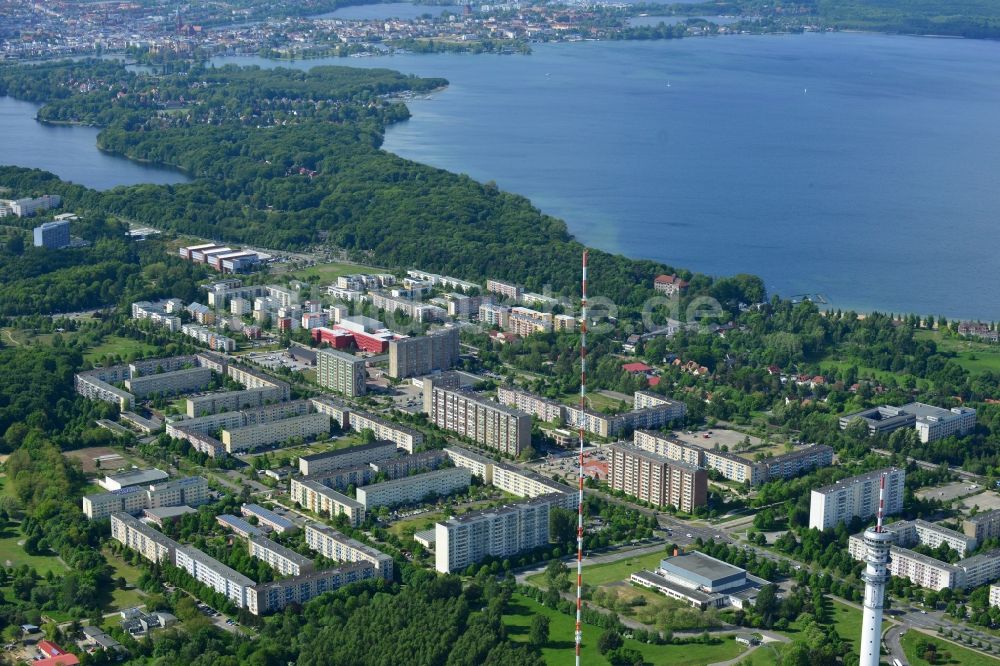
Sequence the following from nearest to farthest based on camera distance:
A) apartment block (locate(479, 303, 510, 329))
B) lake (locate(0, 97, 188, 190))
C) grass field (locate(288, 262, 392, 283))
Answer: apartment block (locate(479, 303, 510, 329))
grass field (locate(288, 262, 392, 283))
lake (locate(0, 97, 188, 190))

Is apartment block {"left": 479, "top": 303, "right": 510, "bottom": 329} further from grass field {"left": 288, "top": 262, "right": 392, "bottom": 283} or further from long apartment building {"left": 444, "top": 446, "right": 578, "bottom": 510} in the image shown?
long apartment building {"left": 444, "top": 446, "right": 578, "bottom": 510}

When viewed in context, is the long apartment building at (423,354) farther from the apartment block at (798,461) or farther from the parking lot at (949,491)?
the parking lot at (949,491)

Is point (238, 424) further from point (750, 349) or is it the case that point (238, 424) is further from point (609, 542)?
point (750, 349)

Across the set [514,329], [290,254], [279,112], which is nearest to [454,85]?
[279,112]

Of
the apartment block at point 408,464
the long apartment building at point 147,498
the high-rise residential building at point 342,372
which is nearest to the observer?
Answer: the long apartment building at point 147,498

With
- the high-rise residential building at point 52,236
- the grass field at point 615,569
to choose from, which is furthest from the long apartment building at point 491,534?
the high-rise residential building at point 52,236

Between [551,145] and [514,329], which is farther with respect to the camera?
[551,145]

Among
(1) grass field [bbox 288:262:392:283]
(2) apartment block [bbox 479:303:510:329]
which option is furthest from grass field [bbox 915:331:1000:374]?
(1) grass field [bbox 288:262:392:283]
